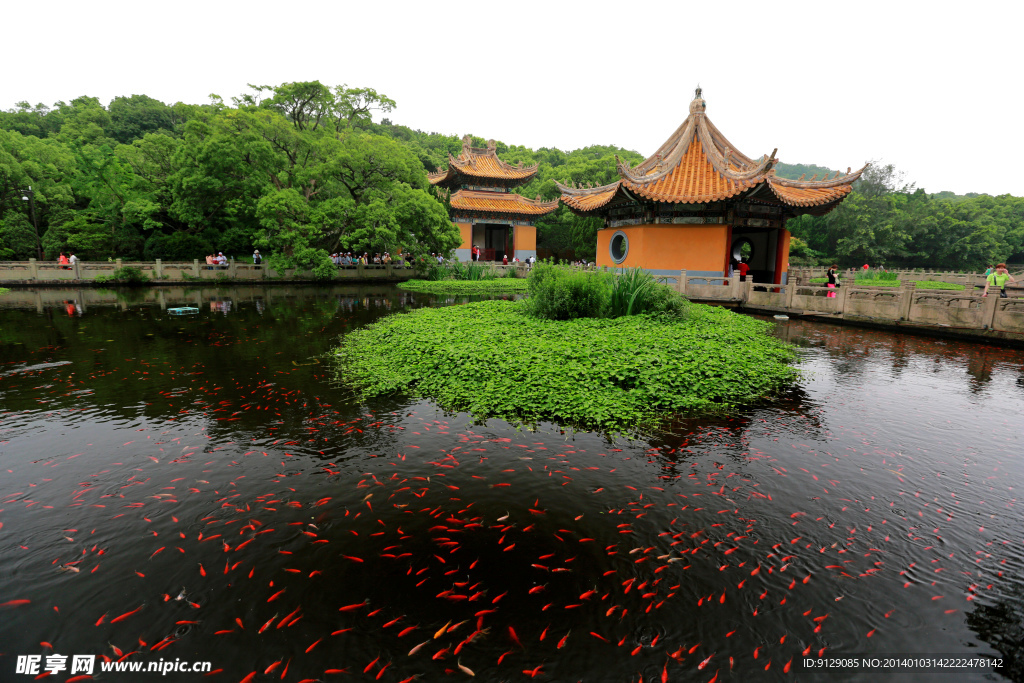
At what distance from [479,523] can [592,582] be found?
1.05 m

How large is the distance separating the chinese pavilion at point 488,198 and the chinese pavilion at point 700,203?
13.1 m

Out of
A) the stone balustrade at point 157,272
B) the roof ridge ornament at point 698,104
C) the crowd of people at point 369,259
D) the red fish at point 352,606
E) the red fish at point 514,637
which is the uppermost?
the roof ridge ornament at point 698,104

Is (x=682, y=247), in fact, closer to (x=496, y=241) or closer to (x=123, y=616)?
(x=123, y=616)

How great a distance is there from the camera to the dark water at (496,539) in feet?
8.70

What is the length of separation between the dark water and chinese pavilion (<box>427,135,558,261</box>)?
2657cm

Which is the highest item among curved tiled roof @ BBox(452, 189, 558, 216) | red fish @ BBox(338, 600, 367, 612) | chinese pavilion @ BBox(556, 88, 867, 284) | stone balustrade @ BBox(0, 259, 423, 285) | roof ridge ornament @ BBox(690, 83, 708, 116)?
roof ridge ornament @ BBox(690, 83, 708, 116)

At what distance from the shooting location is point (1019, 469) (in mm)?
4848

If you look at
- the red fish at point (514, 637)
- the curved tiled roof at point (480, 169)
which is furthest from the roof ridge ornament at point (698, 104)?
the red fish at point (514, 637)

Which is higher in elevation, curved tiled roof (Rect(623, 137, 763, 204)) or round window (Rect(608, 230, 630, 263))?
curved tiled roof (Rect(623, 137, 763, 204))

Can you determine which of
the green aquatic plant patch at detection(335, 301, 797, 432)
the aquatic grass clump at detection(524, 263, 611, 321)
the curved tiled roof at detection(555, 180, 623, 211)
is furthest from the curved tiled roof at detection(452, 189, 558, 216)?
the green aquatic plant patch at detection(335, 301, 797, 432)

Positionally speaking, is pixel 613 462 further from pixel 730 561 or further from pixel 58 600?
pixel 58 600

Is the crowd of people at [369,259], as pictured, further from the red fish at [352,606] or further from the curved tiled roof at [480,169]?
the red fish at [352,606]

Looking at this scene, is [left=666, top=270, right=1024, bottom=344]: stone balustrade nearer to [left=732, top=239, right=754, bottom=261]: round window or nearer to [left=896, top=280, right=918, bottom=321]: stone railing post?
[left=896, top=280, right=918, bottom=321]: stone railing post

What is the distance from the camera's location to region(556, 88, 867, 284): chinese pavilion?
56.1ft
